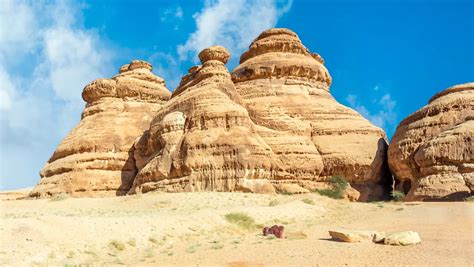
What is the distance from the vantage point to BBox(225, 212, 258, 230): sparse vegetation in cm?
2022

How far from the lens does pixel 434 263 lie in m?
11.8

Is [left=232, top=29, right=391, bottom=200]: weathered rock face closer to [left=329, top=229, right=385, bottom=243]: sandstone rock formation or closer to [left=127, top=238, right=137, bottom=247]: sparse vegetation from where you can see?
[left=329, top=229, right=385, bottom=243]: sandstone rock formation

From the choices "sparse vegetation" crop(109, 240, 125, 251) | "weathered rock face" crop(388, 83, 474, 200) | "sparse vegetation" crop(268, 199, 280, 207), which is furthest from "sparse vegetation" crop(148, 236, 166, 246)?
"weathered rock face" crop(388, 83, 474, 200)

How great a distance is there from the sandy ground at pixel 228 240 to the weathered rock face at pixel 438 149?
371 cm

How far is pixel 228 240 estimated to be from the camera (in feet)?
56.2

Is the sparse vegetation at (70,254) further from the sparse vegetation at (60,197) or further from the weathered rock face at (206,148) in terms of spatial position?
the sparse vegetation at (60,197)

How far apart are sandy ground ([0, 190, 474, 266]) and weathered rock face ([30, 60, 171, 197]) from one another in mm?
14258

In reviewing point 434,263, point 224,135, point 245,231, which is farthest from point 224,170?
point 434,263

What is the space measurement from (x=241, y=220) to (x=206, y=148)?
34.3 ft

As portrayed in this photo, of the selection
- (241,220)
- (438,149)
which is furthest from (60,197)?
(438,149)

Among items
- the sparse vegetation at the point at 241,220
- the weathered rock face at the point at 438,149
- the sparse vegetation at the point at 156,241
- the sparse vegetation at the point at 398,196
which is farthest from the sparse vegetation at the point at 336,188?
the sparse vegetation at the point at 156,241

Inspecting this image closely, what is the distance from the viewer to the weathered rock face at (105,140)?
36.8 meters

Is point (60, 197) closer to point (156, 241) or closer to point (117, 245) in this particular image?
point (156, 241)

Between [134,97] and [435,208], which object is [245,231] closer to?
[435,208]
